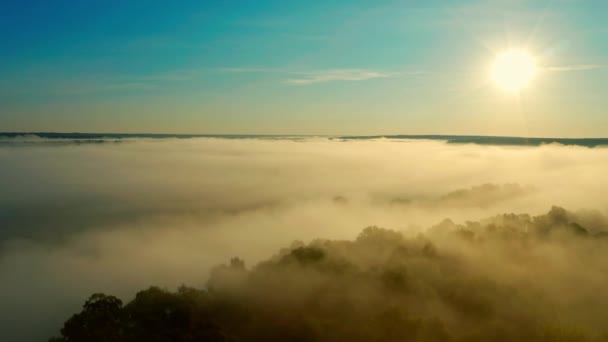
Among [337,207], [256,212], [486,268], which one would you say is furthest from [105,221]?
[486,268]

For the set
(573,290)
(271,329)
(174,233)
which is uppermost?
(271,329)

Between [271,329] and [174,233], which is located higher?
[271,329]

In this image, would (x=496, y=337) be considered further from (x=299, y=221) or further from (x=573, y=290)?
(x=299, y=221)

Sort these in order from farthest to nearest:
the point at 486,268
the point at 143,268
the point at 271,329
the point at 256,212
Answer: the point at 256,212 < the point at 143,268 < the point at 486,268 < the point at 271,329

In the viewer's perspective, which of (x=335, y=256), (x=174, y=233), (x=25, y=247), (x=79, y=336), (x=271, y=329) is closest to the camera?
(x=79, y=336)

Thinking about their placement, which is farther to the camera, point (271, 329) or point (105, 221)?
point (105, 221)

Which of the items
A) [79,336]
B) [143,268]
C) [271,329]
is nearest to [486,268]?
[271,329]
